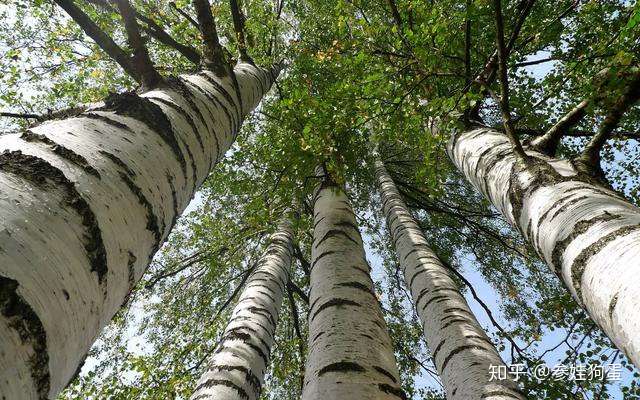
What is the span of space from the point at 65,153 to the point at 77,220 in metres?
0.28

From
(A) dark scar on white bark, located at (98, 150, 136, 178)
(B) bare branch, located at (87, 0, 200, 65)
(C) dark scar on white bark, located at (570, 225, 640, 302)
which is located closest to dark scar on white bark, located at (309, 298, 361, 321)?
(C) dark scar on white bark, located at (570, 225, 640, 302)

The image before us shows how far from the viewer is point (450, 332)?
2.93 metres

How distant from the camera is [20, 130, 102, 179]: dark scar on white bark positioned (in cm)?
118

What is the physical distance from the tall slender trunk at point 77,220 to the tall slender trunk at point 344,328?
44.5 inches

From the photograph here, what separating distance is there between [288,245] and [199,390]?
8.81 feet

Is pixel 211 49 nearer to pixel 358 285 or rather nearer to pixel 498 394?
pixel 358 285

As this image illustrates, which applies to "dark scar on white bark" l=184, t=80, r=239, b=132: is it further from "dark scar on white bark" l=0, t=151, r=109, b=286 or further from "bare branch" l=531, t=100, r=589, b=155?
"bare branch" l=531, t=100, r=589, b=155

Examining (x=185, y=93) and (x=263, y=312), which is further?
(x=263, y=312)

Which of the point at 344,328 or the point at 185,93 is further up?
the point at 185,93

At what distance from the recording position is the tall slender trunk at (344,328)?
1924 millimetres

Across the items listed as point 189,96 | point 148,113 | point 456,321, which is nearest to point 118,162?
point 148,113

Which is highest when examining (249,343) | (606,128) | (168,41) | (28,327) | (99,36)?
(168,41)

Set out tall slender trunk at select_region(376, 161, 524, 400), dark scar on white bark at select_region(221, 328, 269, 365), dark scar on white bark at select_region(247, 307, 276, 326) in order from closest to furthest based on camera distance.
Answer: tall slender trunk at select_region(376, 161, 524, 400)
dark scar on white bark at select_region(221, 328, 269, 365)
dark scar on white bark at select_region(247, 307, 276, 326)

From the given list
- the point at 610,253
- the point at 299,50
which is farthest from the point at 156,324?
the point at 610,253
